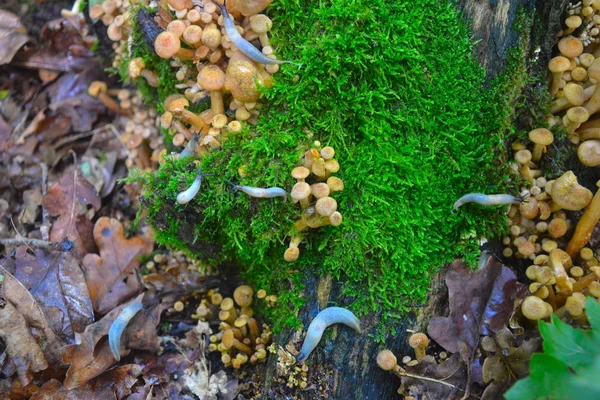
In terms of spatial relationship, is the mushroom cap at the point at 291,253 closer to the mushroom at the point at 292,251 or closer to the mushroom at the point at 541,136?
the mushroom at the point at 292,251

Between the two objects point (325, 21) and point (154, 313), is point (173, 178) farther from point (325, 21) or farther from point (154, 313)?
point (325, 21)

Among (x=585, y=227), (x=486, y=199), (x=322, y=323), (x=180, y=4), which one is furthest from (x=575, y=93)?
(x=180, y=4)

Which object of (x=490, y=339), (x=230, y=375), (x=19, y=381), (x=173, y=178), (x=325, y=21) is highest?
(x=325, y=21)

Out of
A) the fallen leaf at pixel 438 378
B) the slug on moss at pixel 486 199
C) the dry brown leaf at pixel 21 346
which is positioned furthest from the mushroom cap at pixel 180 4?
the fallen leaf at pixel 438 378

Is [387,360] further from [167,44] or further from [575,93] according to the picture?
[167,44]

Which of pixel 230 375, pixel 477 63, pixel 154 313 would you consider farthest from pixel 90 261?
pixel 477 63

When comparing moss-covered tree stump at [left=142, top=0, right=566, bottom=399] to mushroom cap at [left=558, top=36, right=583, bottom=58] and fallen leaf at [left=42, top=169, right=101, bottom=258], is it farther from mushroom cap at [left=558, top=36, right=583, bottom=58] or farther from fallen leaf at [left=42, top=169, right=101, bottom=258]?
fallen leaf at [left=42, top=169, right=101, bottom=258]
